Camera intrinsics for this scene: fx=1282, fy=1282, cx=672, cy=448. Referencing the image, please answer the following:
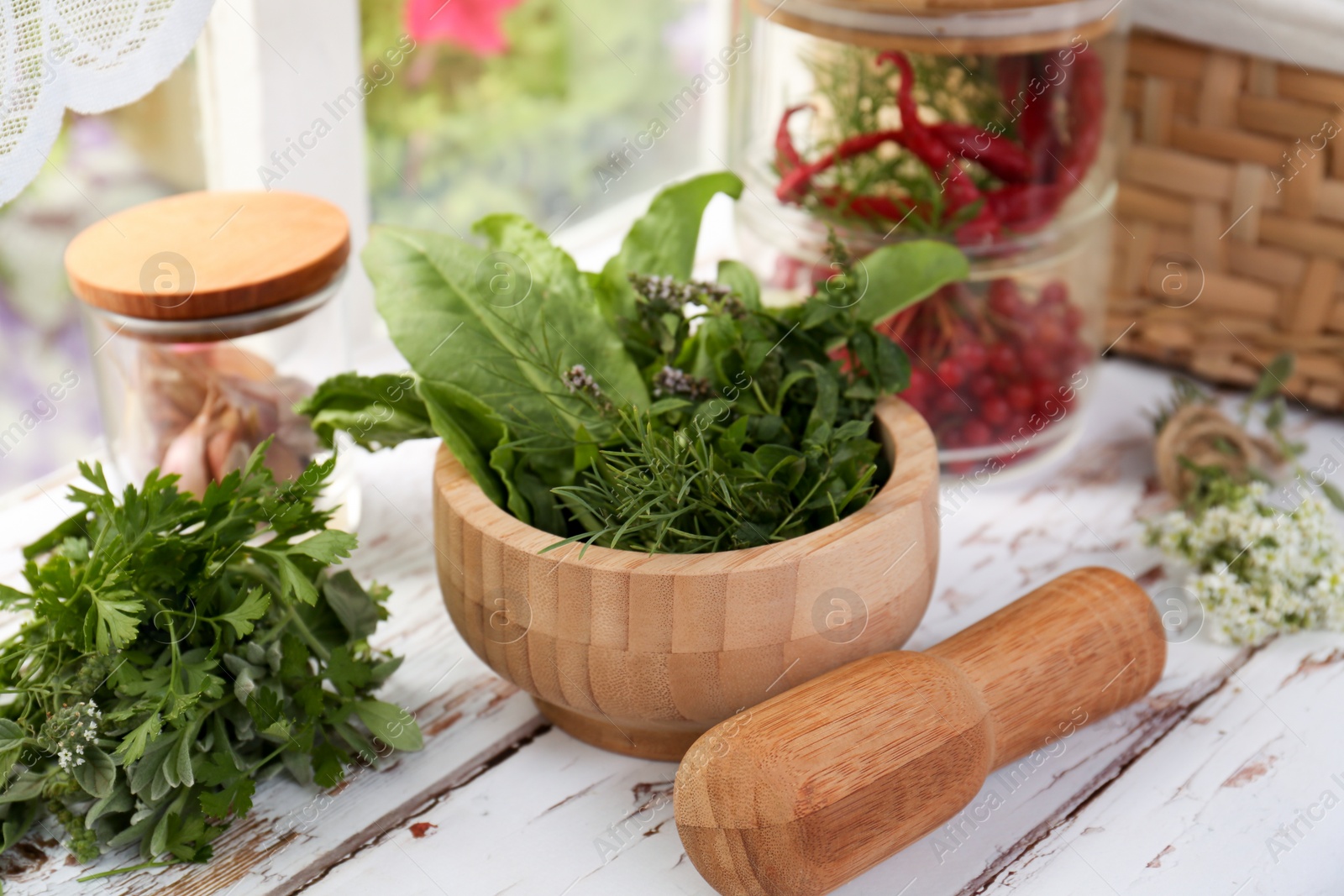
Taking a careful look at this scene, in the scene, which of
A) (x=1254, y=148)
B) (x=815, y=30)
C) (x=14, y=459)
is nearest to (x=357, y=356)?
(x=14, y=459)

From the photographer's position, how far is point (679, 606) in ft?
1.66

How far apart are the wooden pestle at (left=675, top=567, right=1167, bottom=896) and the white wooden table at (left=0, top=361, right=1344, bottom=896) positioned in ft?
0.11

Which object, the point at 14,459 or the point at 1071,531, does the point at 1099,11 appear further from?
the point at 14,459

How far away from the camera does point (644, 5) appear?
4.58 ft

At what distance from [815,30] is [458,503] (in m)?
0.37

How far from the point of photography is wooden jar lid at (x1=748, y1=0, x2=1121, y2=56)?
2.30 ft

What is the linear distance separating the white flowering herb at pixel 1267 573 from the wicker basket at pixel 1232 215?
0.22 meters

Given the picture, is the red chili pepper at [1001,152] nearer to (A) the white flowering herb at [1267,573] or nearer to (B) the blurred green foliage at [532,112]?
(A) the white flowering herb at [1267,573]

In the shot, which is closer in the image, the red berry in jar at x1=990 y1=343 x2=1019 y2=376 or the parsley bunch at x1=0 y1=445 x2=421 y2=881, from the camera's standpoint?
the parsley bunch at x1=0 y1=445 x2=421 y2=881

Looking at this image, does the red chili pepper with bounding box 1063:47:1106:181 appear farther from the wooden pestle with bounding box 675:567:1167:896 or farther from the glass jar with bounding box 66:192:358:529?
the glass jar with bounding box 66:192:358:529

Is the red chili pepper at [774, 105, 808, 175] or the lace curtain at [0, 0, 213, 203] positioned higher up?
the lace curtain at [0, 0, 213, 203]

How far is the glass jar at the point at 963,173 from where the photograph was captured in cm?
73

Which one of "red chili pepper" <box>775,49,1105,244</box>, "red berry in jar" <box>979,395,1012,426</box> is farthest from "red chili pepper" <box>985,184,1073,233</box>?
"red berry in jar" <box>979,395,1012,426</box>

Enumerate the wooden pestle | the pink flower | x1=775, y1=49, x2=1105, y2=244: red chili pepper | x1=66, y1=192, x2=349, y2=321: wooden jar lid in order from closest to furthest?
the wooden pestle → x1=66, y1=192, x2=349, y2=321: wooden jar lid → x1=775, y1=49, x2=1105, y2=244: red chili pepper → the pink flower
